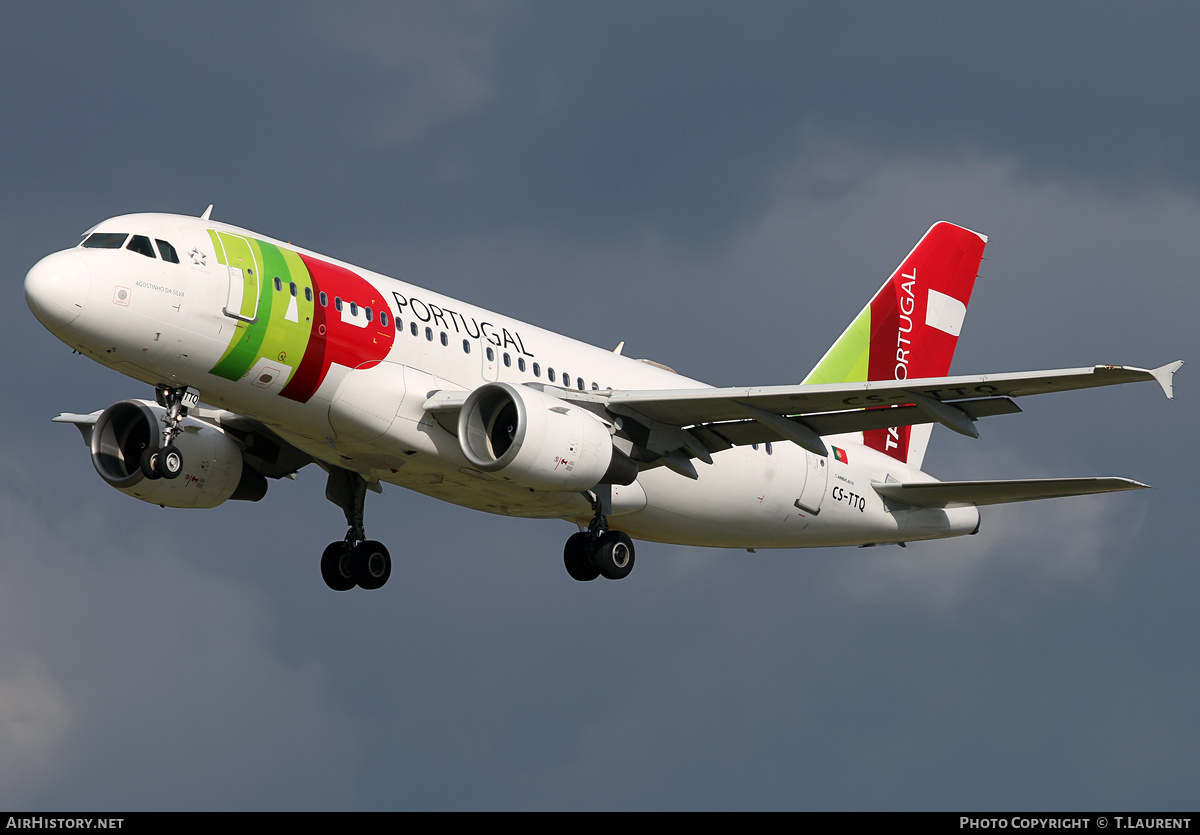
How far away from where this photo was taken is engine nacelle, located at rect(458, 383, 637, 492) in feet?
100

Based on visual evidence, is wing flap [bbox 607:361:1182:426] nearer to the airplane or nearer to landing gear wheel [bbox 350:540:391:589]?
the airplane

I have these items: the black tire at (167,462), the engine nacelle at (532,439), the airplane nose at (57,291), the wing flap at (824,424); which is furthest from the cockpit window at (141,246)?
the wing flap at (824,424)

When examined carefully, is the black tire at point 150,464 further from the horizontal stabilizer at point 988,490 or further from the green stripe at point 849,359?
the green stripe at point 849,359

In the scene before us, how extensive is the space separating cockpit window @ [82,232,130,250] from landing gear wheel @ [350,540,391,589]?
997cm

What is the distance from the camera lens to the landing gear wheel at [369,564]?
3656 cm

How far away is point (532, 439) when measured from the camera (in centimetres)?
3055

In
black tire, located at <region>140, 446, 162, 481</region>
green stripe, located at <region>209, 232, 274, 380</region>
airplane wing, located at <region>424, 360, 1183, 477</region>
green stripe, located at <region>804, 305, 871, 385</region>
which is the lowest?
black tire, located at <region>140, 446, 162, 481</region>

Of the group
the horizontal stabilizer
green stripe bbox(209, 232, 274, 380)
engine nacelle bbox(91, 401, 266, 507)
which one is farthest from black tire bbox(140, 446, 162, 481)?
the horizontal stabilizer

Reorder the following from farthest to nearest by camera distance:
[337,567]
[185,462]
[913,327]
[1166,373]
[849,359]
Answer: [913,327], [849,359], [337,567], [185,462], [1166,373]

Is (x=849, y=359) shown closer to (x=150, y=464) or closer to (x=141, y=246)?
(x=150, y=464)

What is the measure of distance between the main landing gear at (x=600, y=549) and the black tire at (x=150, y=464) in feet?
27.3

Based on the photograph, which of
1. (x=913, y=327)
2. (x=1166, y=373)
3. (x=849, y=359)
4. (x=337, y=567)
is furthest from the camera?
(x=913, y=327)

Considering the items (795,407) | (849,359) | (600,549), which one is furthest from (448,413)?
(849,359)

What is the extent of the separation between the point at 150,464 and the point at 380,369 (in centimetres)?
436
